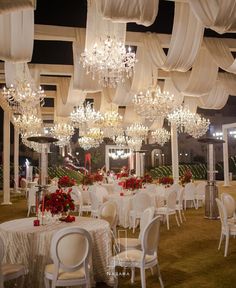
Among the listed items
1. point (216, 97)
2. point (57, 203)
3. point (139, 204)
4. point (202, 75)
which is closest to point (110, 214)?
point (57, 203)

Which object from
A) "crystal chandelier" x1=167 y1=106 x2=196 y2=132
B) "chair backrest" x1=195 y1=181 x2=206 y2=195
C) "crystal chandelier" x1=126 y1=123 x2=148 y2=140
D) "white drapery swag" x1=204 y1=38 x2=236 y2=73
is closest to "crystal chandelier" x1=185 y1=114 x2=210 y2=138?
"crystal chandelier" x1=167 y1=106 x2=196 y2=132

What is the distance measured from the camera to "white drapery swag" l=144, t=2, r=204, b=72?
6336 mm

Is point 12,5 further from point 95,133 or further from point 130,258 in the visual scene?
point 95,133

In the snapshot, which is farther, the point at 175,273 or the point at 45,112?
the point at 45,112

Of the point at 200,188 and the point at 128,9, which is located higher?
the point at 128,9

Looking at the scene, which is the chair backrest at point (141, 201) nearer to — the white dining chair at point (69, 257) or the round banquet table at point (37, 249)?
the round banquet table at point (37, 249)

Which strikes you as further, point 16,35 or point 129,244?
point 16,35

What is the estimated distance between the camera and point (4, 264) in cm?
405

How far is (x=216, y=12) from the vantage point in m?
4.42

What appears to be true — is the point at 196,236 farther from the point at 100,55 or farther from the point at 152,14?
the point at 152,14

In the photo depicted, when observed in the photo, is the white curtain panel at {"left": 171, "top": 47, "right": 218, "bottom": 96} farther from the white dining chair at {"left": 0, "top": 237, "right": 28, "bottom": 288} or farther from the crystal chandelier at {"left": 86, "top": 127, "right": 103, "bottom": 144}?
the crystal chandelier at {"left": 86, "top": 127, "right": 103, "bottom": 144}

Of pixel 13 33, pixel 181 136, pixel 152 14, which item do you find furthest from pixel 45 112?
pixel 181 136

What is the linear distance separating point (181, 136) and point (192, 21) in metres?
31.1

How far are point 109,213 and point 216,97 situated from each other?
6753 mm
